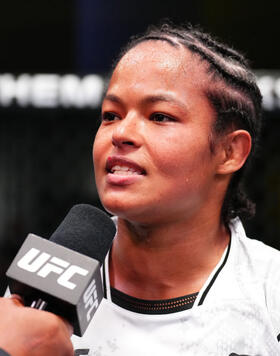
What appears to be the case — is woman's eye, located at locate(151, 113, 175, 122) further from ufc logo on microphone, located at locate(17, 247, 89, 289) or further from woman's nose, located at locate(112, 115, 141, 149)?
ufc logo on microphone, located at locate(17, 247, 89, 289)

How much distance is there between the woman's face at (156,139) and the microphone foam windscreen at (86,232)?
0.09 metres

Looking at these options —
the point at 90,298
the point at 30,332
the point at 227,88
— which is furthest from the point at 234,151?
the point at 30,332

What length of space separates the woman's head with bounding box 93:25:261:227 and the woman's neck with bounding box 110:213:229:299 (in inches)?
5.6

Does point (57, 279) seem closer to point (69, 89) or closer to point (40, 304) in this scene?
point (40, 304)

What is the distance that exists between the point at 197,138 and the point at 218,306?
0.41 metres

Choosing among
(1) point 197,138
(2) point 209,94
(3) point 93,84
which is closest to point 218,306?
(1) point 197,138

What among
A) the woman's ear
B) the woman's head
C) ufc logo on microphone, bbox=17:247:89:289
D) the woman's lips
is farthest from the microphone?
the woman's ear

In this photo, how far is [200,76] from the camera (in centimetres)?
131

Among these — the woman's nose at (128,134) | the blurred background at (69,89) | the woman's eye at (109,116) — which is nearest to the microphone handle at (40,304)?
the woman's nose at (128,134)

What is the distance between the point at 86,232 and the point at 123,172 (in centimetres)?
21

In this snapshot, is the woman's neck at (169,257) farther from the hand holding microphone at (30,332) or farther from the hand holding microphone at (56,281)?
the hand holding microphone at (30,332)

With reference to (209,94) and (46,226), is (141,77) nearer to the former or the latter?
(209,94)

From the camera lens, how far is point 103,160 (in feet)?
4.24

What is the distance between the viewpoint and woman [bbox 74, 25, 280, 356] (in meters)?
1.23
